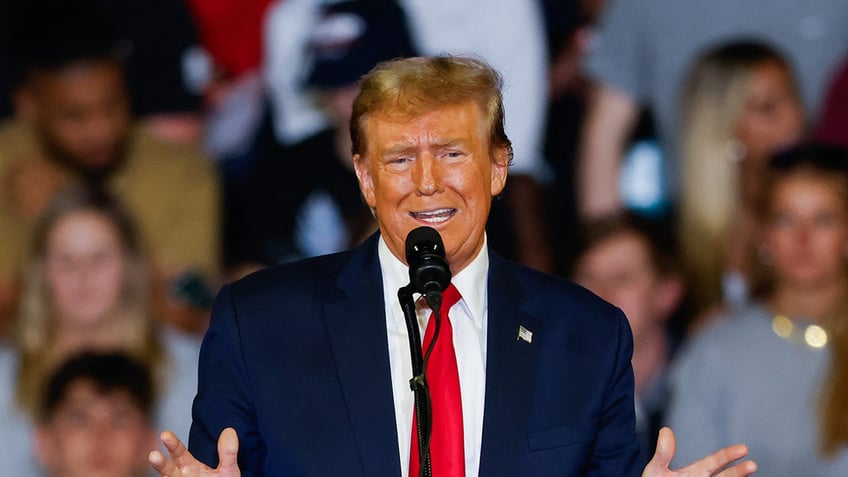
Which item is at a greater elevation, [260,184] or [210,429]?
[210,429]

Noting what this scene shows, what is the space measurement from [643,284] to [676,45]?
0.83 meters

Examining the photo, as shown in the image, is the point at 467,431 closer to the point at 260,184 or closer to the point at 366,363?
the point at 366,363

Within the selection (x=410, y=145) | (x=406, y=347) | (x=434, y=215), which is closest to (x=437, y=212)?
(x=434, y=215)

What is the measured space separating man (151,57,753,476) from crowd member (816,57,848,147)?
281 centimetres

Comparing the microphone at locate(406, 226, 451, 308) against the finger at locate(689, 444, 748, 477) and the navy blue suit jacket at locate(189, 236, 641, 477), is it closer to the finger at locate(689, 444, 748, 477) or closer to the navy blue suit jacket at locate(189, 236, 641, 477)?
the navy blue suit jacket at locate(189, 236, 641, 477)

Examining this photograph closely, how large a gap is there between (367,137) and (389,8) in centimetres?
264

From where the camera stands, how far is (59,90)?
4.92m

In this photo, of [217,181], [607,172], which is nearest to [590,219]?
[607,172]

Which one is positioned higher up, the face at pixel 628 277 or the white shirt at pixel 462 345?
the white shirt at pixel 462 345

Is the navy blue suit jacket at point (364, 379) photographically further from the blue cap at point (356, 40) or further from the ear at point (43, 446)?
the ear at point (43, 446)

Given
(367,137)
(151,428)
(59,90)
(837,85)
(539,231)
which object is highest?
(367,137)

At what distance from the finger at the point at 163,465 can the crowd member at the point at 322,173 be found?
109 inches

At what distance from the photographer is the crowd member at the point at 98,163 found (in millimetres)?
4840

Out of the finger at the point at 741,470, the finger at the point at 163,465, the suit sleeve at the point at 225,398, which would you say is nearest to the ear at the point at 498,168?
the suit sleeve at the point at 225,398
